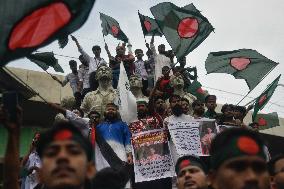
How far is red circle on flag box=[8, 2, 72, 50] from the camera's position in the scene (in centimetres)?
316

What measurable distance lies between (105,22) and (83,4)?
9.14 metres

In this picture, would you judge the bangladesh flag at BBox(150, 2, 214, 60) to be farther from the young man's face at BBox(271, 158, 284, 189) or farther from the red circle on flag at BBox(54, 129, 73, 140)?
the red circle on flag at BBox(54, 129, 73, 140)

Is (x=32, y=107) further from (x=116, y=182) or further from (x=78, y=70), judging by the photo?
(x=116, y=182)

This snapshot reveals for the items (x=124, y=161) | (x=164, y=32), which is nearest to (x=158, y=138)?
(x=124, y=161)

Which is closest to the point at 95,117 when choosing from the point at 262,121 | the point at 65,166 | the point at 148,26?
the point at 65,166

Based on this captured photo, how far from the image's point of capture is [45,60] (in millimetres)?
7148

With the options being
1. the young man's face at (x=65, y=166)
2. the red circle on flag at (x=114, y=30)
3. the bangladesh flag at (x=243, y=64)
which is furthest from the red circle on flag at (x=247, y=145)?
the red circle on flag at (x=114, y=30)

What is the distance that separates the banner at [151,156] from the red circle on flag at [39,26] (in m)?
3.63

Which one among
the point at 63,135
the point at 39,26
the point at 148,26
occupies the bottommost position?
the point at 63,135

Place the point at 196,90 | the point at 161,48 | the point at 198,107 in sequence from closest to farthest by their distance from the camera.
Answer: the point at 198,107
the point at 196,90
the point at 161,48

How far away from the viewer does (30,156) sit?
6.81 meters

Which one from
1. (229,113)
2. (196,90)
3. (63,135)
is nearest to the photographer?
(63,135)

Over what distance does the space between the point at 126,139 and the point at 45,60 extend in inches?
62.7

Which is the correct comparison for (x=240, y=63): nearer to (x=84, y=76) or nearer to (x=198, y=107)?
(x=198, y=107)
